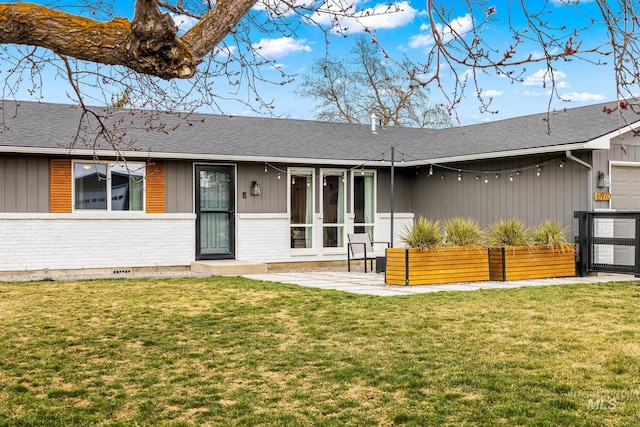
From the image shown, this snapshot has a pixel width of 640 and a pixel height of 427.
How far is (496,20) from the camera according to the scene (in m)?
5.11

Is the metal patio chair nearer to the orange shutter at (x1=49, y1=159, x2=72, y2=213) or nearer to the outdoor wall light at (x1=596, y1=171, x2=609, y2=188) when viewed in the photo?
the outdoor wall light at (x1=596, y1=171, x2=609, y2=188)

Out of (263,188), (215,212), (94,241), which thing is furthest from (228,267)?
(94,241)

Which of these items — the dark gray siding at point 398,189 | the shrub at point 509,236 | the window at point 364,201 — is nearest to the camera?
the shrub at point 509,236

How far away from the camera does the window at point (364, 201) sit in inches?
650

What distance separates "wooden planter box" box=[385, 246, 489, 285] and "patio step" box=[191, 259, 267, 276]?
11.3 ft

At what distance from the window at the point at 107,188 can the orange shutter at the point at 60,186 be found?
0.16 m

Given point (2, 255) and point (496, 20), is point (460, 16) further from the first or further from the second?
point (2, 255)

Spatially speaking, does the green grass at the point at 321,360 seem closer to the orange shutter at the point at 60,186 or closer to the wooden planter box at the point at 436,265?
the wooden planter box at the point at 436,265

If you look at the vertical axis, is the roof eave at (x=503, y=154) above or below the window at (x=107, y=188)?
above

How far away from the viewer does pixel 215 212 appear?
15.0 meters

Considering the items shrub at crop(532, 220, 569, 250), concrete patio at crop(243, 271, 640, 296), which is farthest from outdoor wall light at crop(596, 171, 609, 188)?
concrete patio at crop(243, 271, 640, 296)

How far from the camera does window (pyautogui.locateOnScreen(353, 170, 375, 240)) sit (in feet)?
54.2

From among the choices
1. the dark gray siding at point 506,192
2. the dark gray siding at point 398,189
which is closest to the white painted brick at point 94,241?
the dark gray siding at point 398,189

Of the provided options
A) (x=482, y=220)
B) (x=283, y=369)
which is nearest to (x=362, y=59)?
(x=482, y=220)
